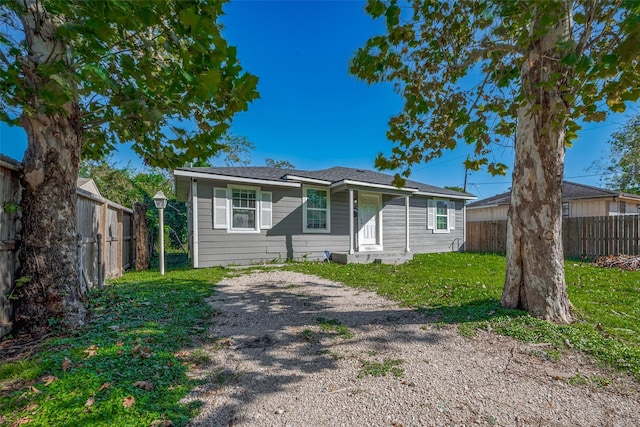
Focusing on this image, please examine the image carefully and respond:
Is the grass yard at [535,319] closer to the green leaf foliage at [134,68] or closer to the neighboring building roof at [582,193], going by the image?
the green leaf foliage at [134,68]

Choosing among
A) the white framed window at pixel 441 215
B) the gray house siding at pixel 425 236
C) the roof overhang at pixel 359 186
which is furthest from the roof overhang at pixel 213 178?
the white framed window at pixel 441 215

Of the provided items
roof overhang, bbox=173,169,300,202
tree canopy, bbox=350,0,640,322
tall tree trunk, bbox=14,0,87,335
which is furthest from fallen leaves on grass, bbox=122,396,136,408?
roof overhang, bbox=173,169,300,202

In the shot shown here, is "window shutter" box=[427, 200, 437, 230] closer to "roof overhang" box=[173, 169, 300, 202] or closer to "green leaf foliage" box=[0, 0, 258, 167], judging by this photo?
"roof overhang" box=[173, 169, 300, 202]

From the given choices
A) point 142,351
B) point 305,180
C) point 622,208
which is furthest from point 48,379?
point 622,208

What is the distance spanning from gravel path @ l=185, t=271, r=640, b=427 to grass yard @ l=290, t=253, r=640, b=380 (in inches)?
11.0

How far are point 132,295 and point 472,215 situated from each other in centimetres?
2142

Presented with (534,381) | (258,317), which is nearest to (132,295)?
(258,317)

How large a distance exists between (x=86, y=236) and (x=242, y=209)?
4.48 meters

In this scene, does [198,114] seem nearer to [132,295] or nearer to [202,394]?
[202,394]

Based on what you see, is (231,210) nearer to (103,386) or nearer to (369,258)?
(369,258)

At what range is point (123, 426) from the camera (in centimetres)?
168

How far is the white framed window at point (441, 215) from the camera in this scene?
13531mm

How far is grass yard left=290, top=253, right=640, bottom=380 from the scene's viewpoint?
284 cm

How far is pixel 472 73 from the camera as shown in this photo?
478cm
